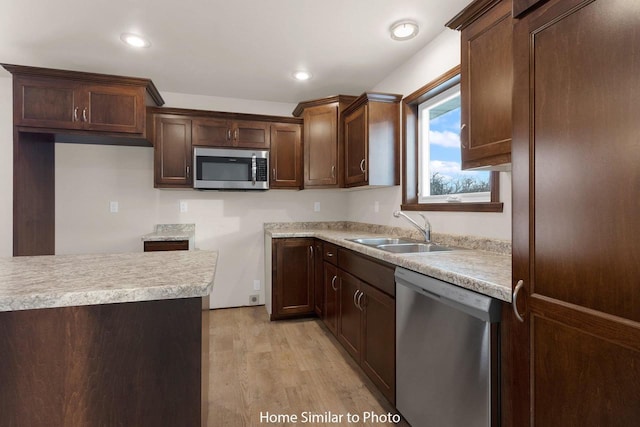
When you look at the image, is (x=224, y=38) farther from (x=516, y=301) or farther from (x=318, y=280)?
(x=516, y=301)

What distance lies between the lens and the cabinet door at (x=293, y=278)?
3.07m

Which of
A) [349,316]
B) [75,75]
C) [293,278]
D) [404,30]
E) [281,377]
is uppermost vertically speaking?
[404,30]

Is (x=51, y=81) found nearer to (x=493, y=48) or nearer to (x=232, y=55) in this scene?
(x=232, y=55)

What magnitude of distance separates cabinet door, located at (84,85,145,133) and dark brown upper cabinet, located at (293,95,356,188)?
1.53m

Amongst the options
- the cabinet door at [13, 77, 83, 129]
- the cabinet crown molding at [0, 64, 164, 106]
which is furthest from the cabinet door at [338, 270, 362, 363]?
the cabinet door at [13, 77, 83, 129]

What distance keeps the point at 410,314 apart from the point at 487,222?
781mm

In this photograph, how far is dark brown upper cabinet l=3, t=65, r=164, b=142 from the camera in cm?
252

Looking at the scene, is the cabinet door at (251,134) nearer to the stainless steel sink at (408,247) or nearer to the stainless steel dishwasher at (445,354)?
the stainless steel sink at (408,247)

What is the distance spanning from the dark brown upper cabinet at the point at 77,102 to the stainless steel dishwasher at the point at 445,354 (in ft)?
8.72

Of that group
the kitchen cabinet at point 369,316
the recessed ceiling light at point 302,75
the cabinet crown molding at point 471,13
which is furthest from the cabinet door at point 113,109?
the cabinet crown molding at point 471,13

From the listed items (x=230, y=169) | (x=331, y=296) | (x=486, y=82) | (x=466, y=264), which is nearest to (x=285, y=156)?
(x=230, y=169)

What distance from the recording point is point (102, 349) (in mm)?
892

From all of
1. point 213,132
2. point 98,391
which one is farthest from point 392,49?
point 98,391

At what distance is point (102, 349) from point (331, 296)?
6.35 ft
